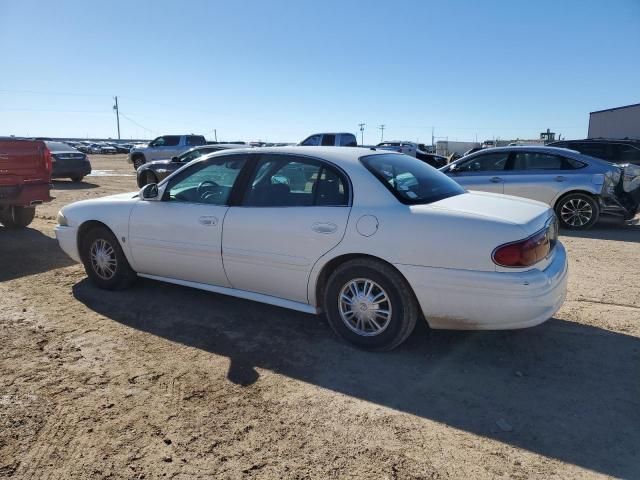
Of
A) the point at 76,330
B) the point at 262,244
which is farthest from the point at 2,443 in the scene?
the point at 262,244

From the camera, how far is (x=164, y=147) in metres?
22.9

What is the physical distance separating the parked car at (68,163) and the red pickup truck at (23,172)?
9.04 metres

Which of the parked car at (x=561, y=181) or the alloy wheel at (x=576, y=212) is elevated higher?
the parked car at (x=561, y=181)

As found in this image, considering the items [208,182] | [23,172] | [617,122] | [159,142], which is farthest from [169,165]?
[617,122]

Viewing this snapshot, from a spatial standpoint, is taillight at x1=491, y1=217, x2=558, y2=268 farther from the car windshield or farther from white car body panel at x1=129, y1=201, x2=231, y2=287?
white car body panel at x1=129, y1=201, x2=231, y2=287

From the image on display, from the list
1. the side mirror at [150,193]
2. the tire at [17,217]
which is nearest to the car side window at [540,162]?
the side mirror at [150,193]

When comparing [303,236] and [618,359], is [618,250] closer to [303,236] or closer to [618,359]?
[618,359]

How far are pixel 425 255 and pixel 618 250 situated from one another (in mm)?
5179

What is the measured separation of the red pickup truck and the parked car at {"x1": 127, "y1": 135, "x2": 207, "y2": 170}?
14.5 m

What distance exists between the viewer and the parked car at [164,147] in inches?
880

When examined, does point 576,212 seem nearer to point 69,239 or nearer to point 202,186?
point 202,186

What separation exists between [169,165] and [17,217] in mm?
6516

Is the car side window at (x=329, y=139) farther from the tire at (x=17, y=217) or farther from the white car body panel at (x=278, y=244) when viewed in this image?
the white car body panel at (x=278, y=244)

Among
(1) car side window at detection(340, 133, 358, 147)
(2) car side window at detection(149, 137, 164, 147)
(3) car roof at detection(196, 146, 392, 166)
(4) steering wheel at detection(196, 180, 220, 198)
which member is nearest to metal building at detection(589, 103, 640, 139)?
(1) car side window at detection(340, 133, 358, 147)
